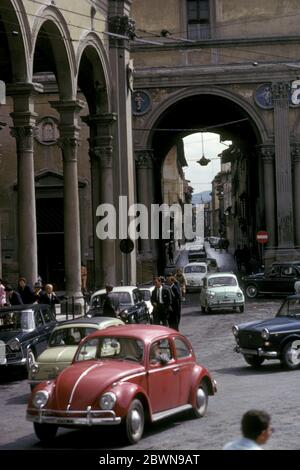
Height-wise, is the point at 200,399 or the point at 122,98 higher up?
the point at 122,98

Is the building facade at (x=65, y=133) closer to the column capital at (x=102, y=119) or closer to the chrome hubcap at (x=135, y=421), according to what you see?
the column capital at (x=102, y=119)

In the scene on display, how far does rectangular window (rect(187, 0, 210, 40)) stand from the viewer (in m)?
47.7

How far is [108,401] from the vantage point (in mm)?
10547

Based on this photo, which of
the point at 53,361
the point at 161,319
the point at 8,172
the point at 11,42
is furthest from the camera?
the point at 8,172

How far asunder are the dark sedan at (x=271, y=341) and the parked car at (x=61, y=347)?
96.4 inches

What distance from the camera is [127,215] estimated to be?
33.9 meters

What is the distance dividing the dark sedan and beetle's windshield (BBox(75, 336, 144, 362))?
546 centimetres

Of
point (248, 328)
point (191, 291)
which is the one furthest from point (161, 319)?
point (191, 291)

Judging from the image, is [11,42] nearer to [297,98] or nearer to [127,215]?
[127,215]

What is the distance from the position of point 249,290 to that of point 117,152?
8.88 metres

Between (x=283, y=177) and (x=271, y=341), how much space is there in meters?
31.4

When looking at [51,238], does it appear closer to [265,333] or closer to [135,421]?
[265,333]

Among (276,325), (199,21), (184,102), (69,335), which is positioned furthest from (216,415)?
(184,102)

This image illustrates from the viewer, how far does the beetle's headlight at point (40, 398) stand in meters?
10.9
